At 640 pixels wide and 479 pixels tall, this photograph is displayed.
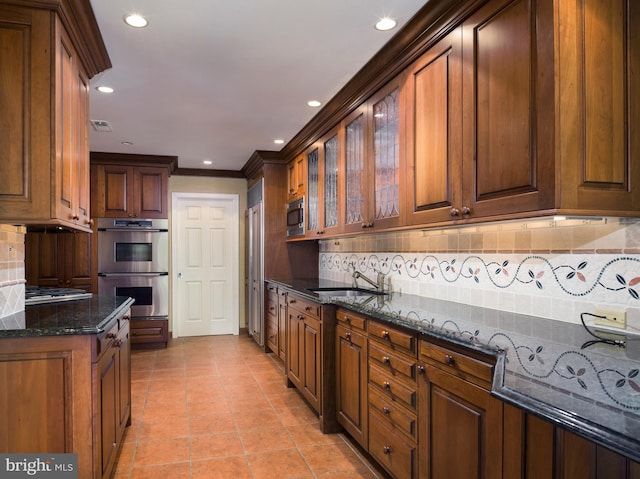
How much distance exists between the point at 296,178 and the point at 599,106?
12.1 feet

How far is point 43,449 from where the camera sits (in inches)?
76.6

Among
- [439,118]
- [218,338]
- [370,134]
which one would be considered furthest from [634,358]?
[218,338]

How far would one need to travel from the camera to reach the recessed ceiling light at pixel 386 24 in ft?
7.79

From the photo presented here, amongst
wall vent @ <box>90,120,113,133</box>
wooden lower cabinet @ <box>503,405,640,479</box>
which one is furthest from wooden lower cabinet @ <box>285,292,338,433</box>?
wall vent @ <box>90,120,113,133</box>

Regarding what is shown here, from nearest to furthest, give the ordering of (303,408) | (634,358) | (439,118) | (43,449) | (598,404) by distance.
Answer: (598,404) < (634,358) < (43,449) < (439,118) < (303,408)

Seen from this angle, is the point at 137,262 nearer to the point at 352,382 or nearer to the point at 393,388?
the point at 352,382

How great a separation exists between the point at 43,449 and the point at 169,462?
0.90 m

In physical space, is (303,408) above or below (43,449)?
below

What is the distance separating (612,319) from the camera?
1714 millimetres

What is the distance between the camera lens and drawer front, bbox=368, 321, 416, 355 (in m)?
2.02

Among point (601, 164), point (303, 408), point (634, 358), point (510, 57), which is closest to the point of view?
point (634, 358)

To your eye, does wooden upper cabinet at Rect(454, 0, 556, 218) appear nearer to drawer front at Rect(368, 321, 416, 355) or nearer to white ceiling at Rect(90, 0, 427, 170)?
white ceiling at Rect(90, 0, 427, 170)

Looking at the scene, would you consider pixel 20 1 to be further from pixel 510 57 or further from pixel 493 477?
pixel 493 477

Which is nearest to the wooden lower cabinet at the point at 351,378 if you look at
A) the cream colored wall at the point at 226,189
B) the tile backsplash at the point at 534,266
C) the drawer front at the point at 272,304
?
the tile backsplash at the point at 534,266
